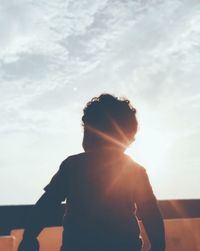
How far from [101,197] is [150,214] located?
29 cm

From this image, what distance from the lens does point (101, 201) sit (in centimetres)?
218

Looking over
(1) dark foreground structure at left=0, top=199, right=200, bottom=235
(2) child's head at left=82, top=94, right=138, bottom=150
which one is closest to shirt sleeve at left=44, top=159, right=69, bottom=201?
(2) child's head at left=82, top=94, right=138, bottom=150

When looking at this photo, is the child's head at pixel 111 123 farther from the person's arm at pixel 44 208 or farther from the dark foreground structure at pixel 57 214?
the dark foreground structure at pixel 57 214

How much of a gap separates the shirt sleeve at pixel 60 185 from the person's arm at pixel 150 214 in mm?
430

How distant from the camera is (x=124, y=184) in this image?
7.28 ft

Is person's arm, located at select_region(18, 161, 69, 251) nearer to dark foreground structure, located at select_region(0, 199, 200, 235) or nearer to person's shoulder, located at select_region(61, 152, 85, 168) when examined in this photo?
person's shoulder, located at select_region(61, 152, 85, 168)

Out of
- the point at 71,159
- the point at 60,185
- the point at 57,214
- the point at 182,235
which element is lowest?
the point at 182,235

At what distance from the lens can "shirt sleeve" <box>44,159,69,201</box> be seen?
2.24m

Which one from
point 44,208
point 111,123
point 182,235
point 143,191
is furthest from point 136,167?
point 182,235

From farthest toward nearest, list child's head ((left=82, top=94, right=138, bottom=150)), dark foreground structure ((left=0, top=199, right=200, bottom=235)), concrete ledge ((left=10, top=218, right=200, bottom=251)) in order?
concrete ledge ((left=10, top=218, right=200, bottom=251))
dark foreground structure ((left=0, top=199, right=200, bottom=235))
child's head ((left=82, top=94, right=138, bottom=150))

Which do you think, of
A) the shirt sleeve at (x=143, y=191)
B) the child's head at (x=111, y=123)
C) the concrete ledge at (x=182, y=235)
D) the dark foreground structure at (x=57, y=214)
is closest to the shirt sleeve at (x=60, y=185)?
the child's head at (x=111, y=123)

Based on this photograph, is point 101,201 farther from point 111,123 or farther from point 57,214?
point 57,214

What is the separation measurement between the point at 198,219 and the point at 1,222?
8.71 feet

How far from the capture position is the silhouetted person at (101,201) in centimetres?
211
